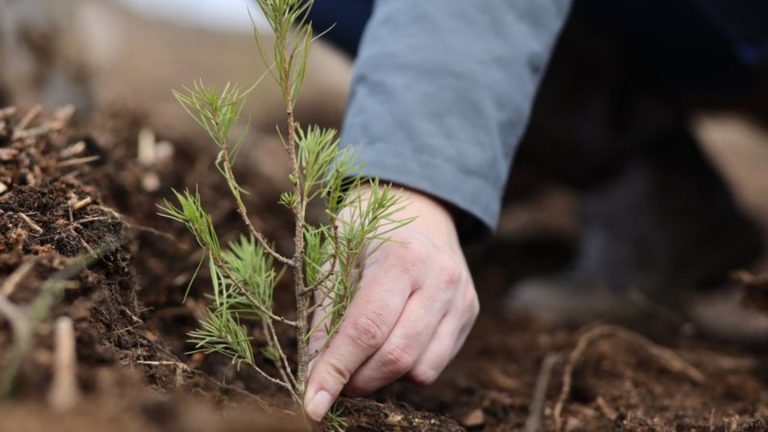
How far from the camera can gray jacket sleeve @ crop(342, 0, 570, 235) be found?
1.14 m

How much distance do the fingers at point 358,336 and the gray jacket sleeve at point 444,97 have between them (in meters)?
0.22

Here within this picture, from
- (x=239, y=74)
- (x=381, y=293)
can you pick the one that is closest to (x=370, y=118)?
(x=381, y=293)

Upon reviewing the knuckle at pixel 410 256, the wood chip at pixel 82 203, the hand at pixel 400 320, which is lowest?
→ the hand at pixel 400 320

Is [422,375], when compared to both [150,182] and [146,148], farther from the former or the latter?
[146,148]

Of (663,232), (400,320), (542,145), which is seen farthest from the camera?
(542,145)

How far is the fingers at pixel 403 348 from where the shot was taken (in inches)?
37.2

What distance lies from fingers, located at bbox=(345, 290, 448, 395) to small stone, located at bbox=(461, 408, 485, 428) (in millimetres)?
202

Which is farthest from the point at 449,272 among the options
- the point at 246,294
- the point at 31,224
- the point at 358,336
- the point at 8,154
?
the point at 8,154

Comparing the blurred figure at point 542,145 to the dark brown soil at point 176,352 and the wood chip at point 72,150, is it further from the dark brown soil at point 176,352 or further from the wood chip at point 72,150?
the wood chip at point 72,150

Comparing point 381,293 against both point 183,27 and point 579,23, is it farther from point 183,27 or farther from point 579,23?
point 183,27

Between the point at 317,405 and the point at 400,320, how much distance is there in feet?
0.56

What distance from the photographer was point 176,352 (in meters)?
1.10

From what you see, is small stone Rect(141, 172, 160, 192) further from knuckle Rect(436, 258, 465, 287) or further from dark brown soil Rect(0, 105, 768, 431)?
knuckle Rect(436, 258, 465, 287)

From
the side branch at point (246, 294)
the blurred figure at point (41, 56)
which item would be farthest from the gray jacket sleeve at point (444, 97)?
the blurred figure at point (41, 56)
